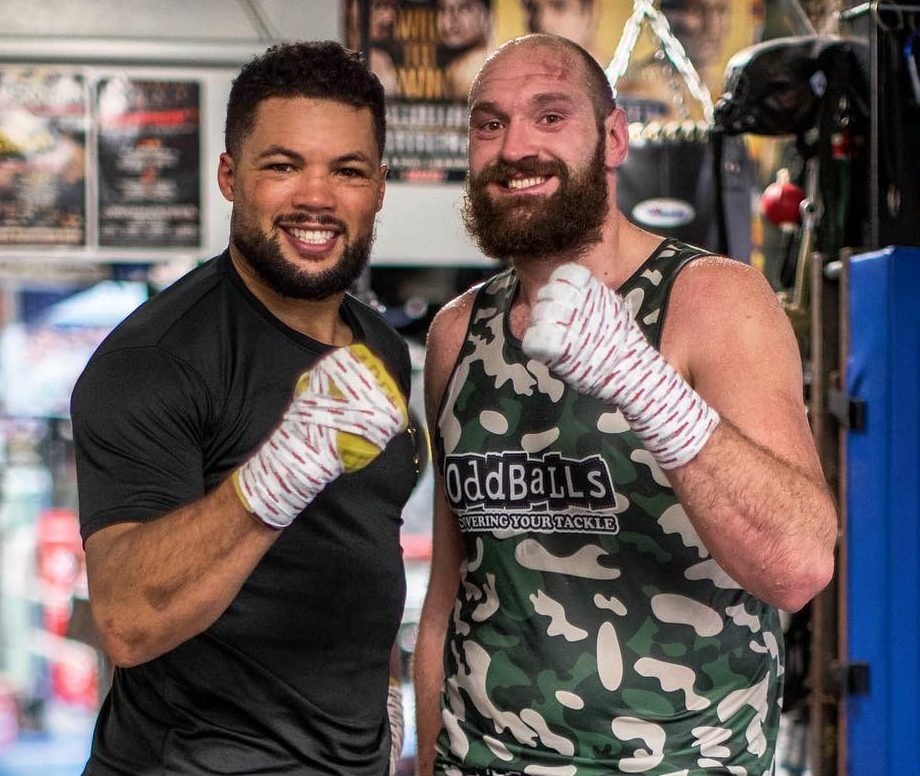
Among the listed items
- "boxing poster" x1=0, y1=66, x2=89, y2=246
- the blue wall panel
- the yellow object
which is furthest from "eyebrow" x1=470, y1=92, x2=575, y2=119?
"boxing poster" x1=0, y1=66, x2=89, y2=246

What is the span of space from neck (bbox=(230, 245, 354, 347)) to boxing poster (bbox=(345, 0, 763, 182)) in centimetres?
245

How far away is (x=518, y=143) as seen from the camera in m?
1.84

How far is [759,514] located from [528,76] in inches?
30.5

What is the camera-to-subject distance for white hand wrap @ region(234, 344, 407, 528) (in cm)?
137

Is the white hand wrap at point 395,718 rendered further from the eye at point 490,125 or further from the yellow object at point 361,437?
the eye at point 490,125

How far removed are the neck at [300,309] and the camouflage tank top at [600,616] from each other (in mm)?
298

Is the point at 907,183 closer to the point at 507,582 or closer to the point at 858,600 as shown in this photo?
the point at 858,600

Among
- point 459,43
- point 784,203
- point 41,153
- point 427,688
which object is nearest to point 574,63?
point 427,688

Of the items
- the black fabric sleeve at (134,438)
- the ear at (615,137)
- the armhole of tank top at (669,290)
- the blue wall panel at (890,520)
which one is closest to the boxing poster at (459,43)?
the blue wall panel at (890,520)

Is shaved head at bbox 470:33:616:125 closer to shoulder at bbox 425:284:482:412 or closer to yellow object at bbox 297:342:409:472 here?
shoulder at bbox 425:284:482:412

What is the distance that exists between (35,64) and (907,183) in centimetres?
283

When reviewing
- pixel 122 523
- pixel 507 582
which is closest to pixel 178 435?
pixel 122 523

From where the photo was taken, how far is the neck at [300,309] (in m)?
1.85

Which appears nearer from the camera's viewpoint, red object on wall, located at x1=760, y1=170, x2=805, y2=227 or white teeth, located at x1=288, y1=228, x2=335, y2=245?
white teeth, located at x1=288, y1=228, x2=335, y2=245
